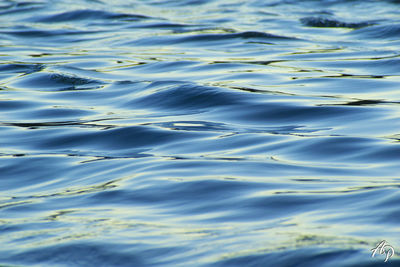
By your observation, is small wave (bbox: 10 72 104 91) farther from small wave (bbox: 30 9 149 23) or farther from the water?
small wave (bbox: 30 9 149 23)

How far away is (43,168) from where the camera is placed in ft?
11.5

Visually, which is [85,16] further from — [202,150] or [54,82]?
[202,150]

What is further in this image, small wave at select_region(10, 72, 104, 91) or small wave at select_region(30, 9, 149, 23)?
small wave at select_region(30, 9, 149, 23)

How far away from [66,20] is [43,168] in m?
7.11

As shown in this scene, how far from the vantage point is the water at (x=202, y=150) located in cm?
231

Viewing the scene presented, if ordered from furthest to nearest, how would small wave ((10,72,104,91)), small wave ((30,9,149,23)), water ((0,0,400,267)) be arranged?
small wave ((30,9,149,23)) < small wave ((10,72,104,91)) < water ((0,0,400,267))

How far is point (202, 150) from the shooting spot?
366 cm

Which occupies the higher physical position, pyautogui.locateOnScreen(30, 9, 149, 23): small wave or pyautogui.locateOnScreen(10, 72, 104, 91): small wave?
pyautogui.locateOnScreen(30, 9, 149, 23): small wave

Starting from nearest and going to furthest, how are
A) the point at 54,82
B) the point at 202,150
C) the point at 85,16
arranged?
the point at 202,150 < the point at 54,82 < the point at 85,16

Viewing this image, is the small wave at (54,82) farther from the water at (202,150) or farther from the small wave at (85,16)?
the small wave at (85,16)

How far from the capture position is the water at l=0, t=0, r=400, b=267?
2307 mm

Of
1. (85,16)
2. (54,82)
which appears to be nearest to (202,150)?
(54,82)

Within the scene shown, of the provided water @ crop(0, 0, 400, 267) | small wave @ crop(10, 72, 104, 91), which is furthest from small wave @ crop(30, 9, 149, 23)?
small wave @ crop(10, 72, 104, 91)

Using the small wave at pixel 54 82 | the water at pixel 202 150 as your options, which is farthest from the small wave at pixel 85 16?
the small wave at pixel 54 82
